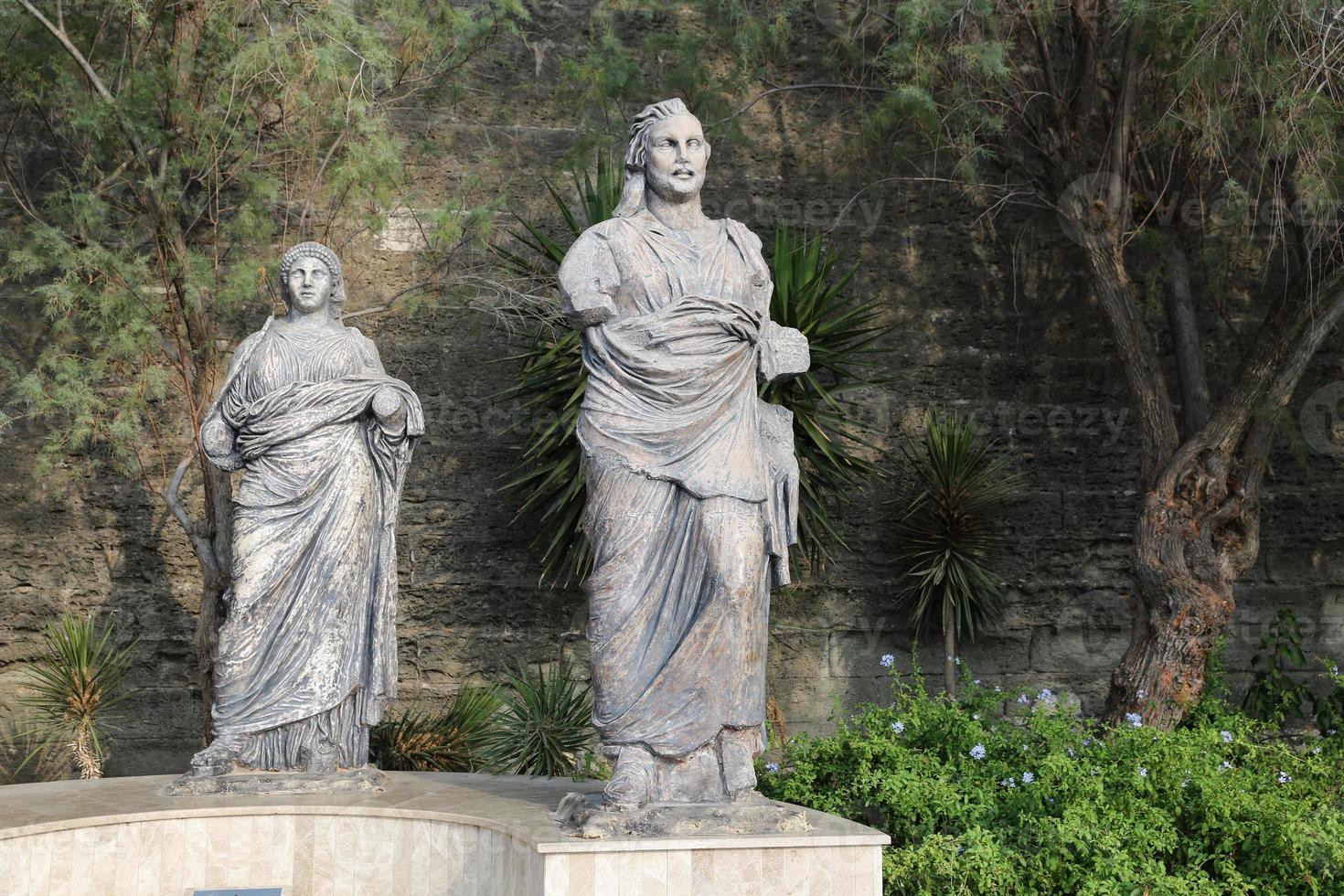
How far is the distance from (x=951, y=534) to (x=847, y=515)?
0.82 m

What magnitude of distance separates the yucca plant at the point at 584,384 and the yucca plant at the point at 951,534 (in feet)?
1.34

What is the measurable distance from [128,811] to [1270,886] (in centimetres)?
376

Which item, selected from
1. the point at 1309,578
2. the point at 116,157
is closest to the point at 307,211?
the point at 116,157

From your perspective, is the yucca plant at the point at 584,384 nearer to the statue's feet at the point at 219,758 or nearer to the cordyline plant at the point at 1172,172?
the cordyline plant at the point at 1172,172

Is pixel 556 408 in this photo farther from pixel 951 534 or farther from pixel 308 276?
pixel 308 276

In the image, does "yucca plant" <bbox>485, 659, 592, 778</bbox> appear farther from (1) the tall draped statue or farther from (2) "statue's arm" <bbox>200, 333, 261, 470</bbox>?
(1) the tall draped statue

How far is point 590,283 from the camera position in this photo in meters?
4.17

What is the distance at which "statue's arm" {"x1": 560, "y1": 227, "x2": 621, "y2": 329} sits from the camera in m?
4.14

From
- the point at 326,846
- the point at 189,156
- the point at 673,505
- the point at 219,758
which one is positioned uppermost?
the point at 189,156

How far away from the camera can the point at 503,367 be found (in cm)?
880

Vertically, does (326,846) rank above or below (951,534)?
below

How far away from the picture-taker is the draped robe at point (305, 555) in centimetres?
516

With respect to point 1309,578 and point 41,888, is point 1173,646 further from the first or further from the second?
point 41,888

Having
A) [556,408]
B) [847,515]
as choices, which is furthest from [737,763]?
[847,515]
